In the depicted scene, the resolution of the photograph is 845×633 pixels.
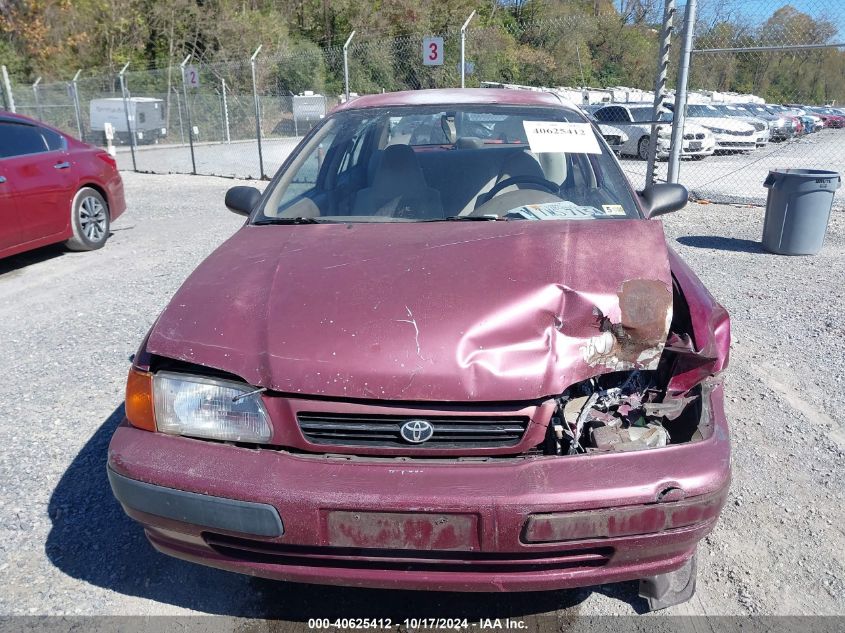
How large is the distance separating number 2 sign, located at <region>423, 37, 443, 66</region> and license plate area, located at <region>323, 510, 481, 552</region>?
11.9m

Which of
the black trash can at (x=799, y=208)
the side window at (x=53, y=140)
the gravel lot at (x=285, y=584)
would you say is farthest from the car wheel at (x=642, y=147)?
the side window at (x=53, y=140)

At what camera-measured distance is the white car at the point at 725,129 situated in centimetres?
2017

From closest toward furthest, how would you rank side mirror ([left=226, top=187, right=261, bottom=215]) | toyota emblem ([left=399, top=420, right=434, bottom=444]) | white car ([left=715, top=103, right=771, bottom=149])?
toyota emblem ([left=399, top=420, right=434, bottom=444]) → side mirror ([left=226, top=187, right=261, bottom=215]) → white car ([left=715, top=103, right=771, bottom=149])

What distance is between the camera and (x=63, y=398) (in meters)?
3.98

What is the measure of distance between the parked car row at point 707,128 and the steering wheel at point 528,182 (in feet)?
43.9

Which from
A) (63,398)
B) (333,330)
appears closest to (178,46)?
(63,398)

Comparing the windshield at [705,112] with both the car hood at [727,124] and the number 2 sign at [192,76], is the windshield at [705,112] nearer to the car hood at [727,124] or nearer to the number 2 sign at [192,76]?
the car hood at [727,124]

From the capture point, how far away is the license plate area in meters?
1.83

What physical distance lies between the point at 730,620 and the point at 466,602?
910 mm

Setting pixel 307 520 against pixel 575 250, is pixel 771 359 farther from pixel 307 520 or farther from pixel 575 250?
pixel 307 520

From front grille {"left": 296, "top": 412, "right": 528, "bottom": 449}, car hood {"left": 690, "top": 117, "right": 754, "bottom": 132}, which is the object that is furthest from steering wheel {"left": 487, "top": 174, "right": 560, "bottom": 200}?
car hood {"left": 690, "top": 117, "right": 754, "bottom": 132}

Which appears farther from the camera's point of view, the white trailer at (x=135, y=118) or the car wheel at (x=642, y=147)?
the white trailer at (x=135, y=118)

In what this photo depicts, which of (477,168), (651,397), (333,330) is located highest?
(477,168)

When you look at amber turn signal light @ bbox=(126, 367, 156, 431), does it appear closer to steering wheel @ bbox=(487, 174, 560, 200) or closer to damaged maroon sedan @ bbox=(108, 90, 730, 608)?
damaged maroon sedan @ bbox=(108, 90, 730, 608)
